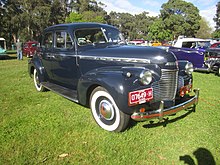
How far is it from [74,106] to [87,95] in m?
1.17

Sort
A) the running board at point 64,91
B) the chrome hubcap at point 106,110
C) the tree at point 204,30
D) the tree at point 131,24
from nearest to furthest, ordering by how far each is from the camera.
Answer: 1. the chrome hubcap at point 106,110
2. the running board at point 64,91
3. the tree at point 204,30
4. the tree at point 131,24

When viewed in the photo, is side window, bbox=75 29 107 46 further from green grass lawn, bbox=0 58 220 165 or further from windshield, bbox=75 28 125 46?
green grass lawn, bbox=0 58 220 165

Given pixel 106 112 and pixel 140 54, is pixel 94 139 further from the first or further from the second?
pixel 140 54

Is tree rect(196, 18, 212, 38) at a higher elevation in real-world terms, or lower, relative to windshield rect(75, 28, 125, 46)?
higher

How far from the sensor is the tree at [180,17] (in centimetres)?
4897

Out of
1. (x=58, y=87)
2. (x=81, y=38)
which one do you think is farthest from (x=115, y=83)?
(x=58, y=87)

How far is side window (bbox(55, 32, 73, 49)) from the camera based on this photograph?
4660 mm

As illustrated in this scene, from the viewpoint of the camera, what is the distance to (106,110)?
11.8 ft

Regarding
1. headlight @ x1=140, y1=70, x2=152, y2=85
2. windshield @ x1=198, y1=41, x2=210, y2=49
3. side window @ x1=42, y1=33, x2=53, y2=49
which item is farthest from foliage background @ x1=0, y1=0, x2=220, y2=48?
headlight @ x1=140, y1=70, x2=152, y2=85

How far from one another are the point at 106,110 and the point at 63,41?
2.22 m

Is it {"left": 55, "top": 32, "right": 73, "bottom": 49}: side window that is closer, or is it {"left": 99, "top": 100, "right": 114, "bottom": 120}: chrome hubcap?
{"left": 99, "top": 100, "right": 114, "bottom": 120}: chrome hubcap

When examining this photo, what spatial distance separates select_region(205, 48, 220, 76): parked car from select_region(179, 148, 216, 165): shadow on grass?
24.4 feet

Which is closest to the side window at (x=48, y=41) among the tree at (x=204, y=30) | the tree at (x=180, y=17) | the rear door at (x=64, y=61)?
the rear door at (x=64, y=61)

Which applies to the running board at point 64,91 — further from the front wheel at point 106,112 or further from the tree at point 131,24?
the tree at point 131,24
